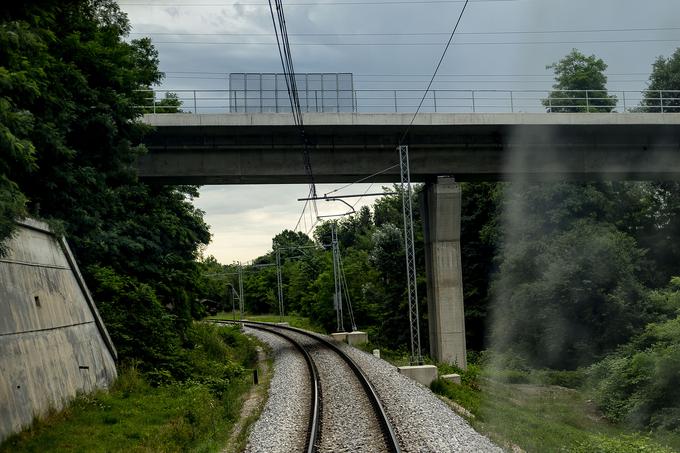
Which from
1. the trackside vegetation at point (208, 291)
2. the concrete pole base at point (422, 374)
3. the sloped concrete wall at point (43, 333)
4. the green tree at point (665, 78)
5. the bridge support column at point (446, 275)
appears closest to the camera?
the sloped concrete wall at point (43, 333)

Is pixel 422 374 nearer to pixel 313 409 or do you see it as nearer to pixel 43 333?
pixel 313 409

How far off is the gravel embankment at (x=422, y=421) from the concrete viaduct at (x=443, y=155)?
31.0 ft

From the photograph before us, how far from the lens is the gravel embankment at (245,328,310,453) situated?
1324 centimetres

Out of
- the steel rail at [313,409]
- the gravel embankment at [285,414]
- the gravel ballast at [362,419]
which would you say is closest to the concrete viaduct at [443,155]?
the steel rail at [313,409]

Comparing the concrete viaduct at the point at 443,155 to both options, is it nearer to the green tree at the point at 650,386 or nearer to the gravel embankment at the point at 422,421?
the green tree at the point at 650,386

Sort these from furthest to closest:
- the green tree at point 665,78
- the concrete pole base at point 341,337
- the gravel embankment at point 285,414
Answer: the green tree at point 665,78 → the concrete pole base at point 341,337 → the gravel embankment at point 285,414

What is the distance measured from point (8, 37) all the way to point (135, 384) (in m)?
10.7

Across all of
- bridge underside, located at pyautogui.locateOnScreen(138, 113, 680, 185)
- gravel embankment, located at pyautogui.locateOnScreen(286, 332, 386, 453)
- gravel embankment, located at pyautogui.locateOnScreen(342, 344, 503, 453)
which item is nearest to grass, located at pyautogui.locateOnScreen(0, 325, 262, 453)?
gravel embankment, located at pyautogui.locateOnScreen(286, 332, 386, 453)

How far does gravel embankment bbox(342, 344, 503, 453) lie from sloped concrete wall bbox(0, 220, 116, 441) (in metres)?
7.08

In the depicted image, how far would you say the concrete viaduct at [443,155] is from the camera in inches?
1118

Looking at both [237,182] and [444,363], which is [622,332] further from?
[237,182]

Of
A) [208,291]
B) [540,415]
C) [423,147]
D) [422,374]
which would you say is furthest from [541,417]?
[208,291]

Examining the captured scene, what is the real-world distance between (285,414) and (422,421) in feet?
11.8

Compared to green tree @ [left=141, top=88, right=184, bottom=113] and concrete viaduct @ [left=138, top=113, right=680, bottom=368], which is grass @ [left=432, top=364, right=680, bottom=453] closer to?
concrete viaduct @ [left=138, top=113, right=680, bottom=368]
